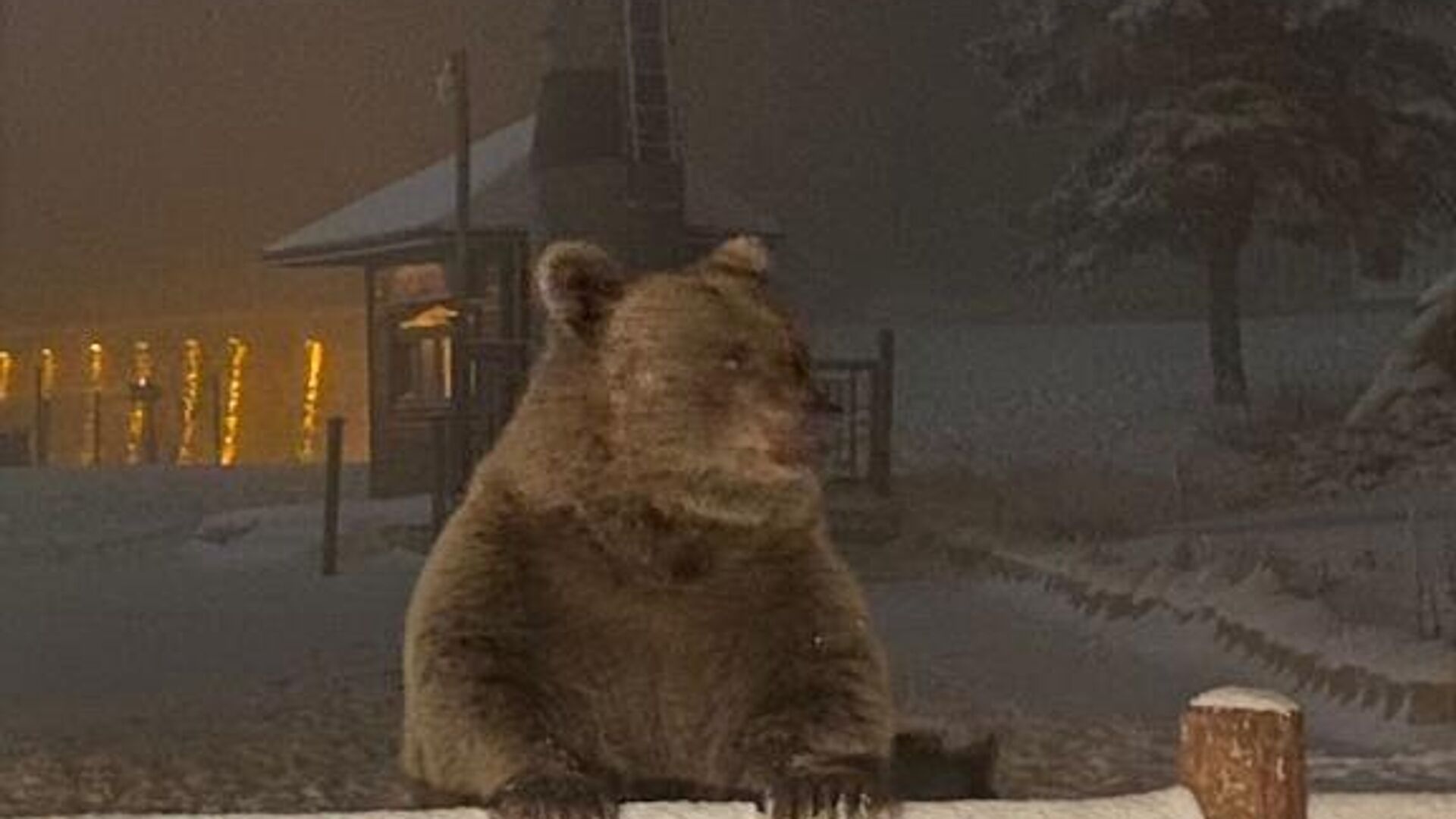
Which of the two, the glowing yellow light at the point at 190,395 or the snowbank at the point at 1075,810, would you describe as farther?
the glowing yellow light at the point at 190,395

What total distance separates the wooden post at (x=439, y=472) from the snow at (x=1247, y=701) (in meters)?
3.45

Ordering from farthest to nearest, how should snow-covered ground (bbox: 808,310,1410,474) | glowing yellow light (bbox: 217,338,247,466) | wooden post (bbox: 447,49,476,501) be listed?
snow-covered ground (bbox: 808,310,1410,474) → wooden post (bbox: 447,49,476,501) → glowing yellow light (bbox: 217,338,247,466)

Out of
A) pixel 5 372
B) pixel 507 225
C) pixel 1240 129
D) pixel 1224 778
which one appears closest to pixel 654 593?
pixel 1224 778

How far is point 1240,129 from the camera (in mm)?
5883

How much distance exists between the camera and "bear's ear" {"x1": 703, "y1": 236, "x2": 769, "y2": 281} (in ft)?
5.29

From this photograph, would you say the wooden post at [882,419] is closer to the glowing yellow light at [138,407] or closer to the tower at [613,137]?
the tower at [613,137]

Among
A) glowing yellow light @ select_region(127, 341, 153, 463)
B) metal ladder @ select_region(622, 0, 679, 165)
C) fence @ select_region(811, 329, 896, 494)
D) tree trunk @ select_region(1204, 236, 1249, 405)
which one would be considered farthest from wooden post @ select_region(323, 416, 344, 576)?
tree trunk @ select_region(1204, 236, 1249, 405)

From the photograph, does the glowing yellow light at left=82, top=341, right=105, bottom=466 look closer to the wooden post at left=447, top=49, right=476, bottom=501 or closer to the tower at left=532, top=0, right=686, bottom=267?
the wooden post at left=447, top=49, right=476, bottom=501

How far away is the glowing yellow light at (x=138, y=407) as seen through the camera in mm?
5105

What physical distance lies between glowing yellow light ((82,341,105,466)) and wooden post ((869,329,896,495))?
2.00 metres

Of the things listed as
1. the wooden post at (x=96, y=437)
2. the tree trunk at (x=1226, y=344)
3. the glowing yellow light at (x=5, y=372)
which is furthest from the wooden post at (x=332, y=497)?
the tree trunk at (x=1226, y=344)

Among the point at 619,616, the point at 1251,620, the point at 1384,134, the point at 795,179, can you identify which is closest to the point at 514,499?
the point at 619,616

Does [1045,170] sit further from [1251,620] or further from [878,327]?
[1251,620]

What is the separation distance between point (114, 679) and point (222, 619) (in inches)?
12.8
